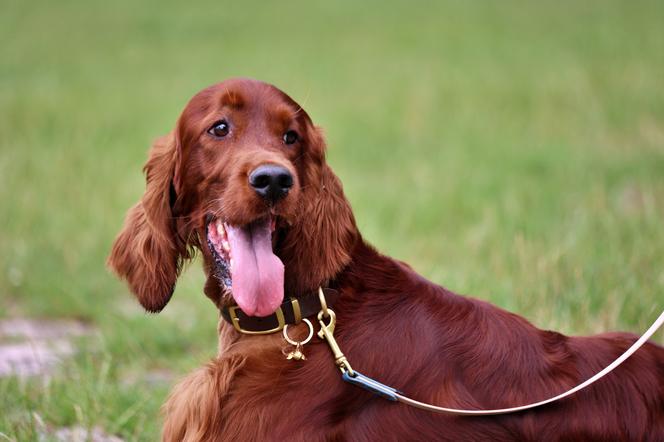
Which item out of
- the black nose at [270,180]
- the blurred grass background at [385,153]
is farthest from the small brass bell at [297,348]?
the blurred grass background at [385,153]

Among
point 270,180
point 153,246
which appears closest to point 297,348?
point 270,180

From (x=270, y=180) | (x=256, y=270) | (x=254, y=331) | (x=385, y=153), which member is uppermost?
(x=385, y=153)

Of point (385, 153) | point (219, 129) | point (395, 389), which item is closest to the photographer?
point (395, 389)

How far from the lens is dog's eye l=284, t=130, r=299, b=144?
2969 millimetres

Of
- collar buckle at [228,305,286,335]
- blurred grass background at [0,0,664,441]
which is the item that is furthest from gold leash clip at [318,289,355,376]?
blurred grass background at [0,0,664,441]

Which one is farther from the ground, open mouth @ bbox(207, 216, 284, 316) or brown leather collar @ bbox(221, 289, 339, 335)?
open mouth @ bbox(207, 216, 284, 316)

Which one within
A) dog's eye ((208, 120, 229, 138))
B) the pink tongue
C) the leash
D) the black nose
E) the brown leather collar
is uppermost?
dog's eye ((208, 120, 229, 138))

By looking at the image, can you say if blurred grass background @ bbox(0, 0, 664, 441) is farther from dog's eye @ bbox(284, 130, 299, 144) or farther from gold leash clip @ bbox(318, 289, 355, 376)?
gold leash clip @ bbox(318, 289, 355, 376)

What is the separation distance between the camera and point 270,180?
2.67m

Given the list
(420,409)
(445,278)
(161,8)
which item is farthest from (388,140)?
(161,8)

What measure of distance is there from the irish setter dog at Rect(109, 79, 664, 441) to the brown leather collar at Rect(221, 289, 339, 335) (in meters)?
0.01

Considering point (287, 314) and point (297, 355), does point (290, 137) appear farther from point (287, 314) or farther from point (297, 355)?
point (297, 355)

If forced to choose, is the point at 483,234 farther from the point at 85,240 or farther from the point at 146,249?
the point at 146,249

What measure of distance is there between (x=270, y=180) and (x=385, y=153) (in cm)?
617
